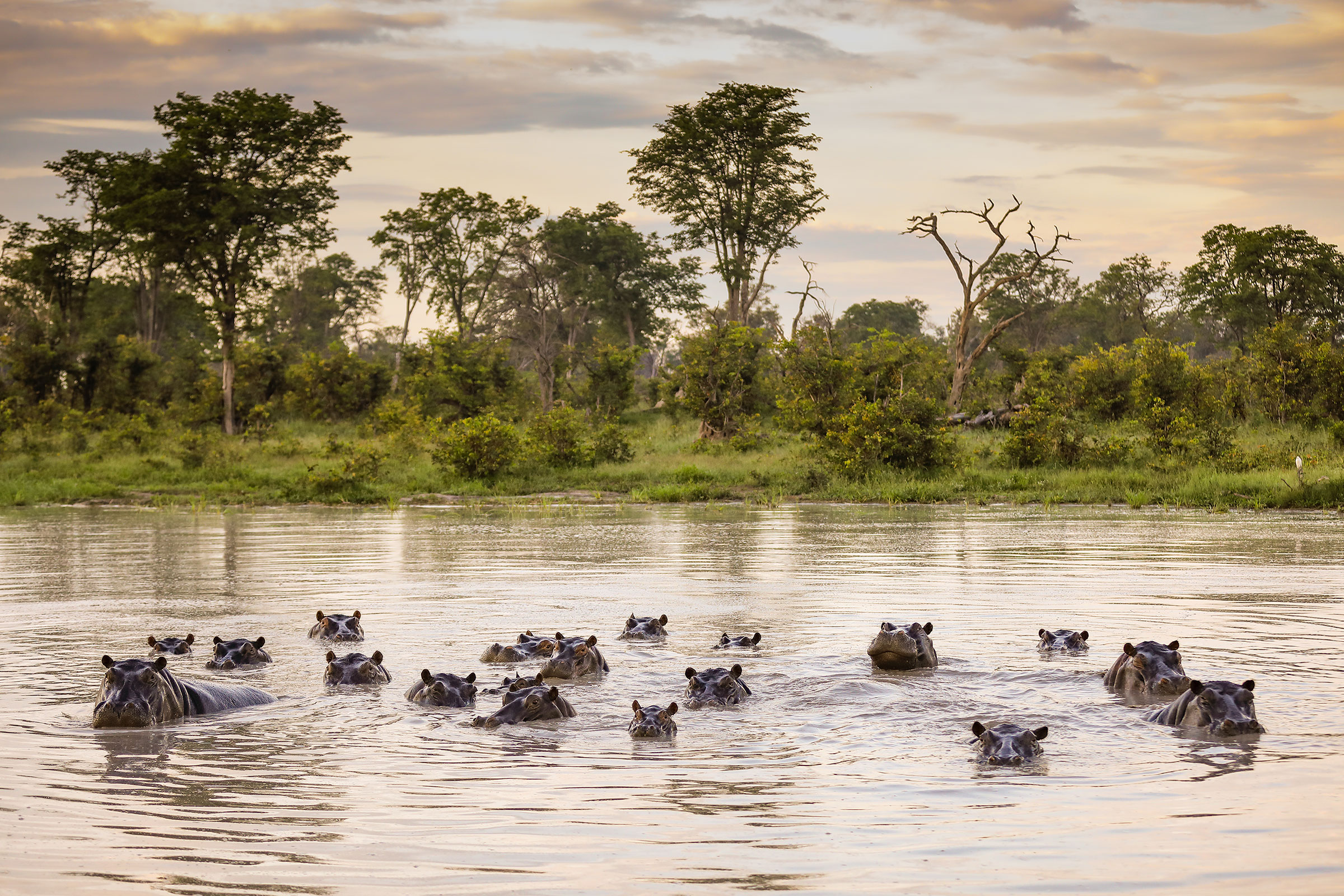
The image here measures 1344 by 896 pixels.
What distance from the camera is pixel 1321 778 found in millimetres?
6051

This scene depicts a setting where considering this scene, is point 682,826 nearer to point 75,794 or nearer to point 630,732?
point 630,732

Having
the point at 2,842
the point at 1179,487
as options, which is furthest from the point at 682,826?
the point at 1179,487

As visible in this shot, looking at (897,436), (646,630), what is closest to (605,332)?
(897,436)

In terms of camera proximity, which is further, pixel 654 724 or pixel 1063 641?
pixel 1063 641

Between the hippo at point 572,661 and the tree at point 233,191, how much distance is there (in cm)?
3203

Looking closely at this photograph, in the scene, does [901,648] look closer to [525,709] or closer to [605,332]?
[525,709]

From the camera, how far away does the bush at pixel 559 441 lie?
30.3 metres

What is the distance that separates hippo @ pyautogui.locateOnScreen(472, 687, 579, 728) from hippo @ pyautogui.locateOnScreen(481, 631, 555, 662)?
6.12 feet

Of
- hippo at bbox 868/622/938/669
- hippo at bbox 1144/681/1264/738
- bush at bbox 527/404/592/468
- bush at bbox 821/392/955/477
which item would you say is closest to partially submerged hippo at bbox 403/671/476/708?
hippo at bbox 868/622/938/669

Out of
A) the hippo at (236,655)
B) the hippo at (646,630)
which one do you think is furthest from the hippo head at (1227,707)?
the hippo at (236,655)

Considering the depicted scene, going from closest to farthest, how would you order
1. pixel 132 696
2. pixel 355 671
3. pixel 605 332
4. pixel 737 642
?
pixel 132 696, pixel 355 671, pixel 737 642, pixel 605 332

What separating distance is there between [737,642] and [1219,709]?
384 cm

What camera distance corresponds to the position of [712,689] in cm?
801

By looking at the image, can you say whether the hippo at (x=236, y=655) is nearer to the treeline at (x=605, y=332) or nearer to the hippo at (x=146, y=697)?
the hippo at (x=146, y=697)
